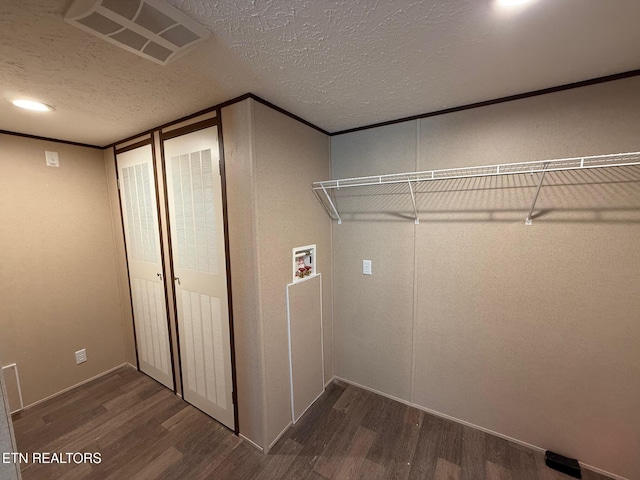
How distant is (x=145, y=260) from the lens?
2381mm

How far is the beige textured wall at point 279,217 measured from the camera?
1.63 meters

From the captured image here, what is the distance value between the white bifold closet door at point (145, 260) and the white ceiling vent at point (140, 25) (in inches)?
51.0

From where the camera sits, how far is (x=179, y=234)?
2012 mm

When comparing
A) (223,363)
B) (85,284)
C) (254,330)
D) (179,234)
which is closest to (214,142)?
(179,234)

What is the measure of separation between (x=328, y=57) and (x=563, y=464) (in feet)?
8.67

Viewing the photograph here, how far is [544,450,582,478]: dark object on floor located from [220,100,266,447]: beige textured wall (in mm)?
1807

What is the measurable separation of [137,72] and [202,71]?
311 millimetres

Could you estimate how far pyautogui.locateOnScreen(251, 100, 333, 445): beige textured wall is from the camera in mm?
1631

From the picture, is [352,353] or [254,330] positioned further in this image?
[352,353]

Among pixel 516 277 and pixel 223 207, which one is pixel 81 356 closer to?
pixel 223 207

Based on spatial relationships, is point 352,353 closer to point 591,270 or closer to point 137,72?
point 591,270

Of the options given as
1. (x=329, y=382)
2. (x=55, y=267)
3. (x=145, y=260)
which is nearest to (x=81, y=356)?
(x=55, y=267)

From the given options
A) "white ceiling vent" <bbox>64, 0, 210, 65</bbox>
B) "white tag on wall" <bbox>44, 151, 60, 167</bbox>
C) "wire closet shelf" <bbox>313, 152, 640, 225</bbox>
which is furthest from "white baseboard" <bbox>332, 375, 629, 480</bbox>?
"white tag on wall" <bbox>44, 151, 60, 167</bbox>

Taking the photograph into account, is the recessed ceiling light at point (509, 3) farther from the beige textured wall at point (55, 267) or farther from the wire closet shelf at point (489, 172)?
the beige textured wall at point (55, 267)
